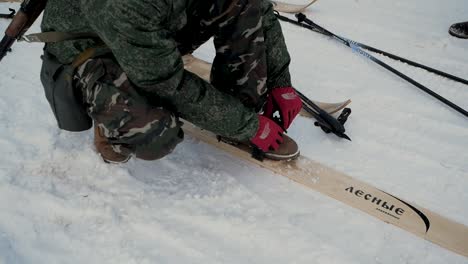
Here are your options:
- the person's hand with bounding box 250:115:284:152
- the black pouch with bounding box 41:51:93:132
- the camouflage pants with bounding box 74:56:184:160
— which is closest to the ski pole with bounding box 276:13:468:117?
the person's hand with bounding box 250:115:284:152

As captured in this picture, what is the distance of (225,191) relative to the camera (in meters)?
1.78

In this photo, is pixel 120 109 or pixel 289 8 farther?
pixel 289 8

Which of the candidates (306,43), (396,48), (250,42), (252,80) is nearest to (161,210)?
(252,80)

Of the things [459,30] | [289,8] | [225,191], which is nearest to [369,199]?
[225,191]

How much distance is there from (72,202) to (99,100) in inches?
17.5

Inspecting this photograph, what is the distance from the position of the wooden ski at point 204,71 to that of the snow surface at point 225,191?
0.12 m

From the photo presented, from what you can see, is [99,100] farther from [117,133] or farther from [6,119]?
[6,119]

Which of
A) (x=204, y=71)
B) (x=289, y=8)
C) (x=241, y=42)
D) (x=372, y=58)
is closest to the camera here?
(x=241, y=42)

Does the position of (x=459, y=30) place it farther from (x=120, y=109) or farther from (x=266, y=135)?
(x=120, y=109)

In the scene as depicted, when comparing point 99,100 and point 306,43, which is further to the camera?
point 306,43

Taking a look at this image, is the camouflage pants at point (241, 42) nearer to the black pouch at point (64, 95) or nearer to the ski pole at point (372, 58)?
the black pouch at point (64, 95)

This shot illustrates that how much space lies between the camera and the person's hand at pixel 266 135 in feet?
5.87

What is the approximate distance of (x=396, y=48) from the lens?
308cm

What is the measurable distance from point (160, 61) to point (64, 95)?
0.50m
